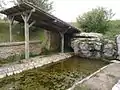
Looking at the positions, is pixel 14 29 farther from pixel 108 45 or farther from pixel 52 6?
pixel 108 45

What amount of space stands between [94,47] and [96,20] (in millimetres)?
4005

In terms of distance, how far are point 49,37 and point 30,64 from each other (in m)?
4.90

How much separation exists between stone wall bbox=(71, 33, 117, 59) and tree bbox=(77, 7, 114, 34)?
2.78 metres

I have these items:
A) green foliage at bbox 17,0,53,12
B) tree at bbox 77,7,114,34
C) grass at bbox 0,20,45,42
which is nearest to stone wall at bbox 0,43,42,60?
grass at bbox 0,20,45,42

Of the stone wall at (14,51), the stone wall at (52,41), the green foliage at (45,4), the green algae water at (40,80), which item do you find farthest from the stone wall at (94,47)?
the green foliage at (45,4)

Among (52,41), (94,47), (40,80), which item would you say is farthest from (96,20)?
(40,80)

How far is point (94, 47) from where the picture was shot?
10.2 m

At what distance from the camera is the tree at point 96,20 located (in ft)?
42.5

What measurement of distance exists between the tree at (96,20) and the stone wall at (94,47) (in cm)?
278

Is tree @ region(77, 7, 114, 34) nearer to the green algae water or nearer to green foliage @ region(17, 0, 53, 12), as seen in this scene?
green foliage @ region(17, 0, 53, 12)

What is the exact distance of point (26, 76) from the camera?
589 cm

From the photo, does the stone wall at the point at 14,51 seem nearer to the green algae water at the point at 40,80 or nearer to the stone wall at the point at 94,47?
the green algae water at the point at 40,80

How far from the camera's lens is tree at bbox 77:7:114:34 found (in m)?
13.0

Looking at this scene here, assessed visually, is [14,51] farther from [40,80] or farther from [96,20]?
[96,20]
